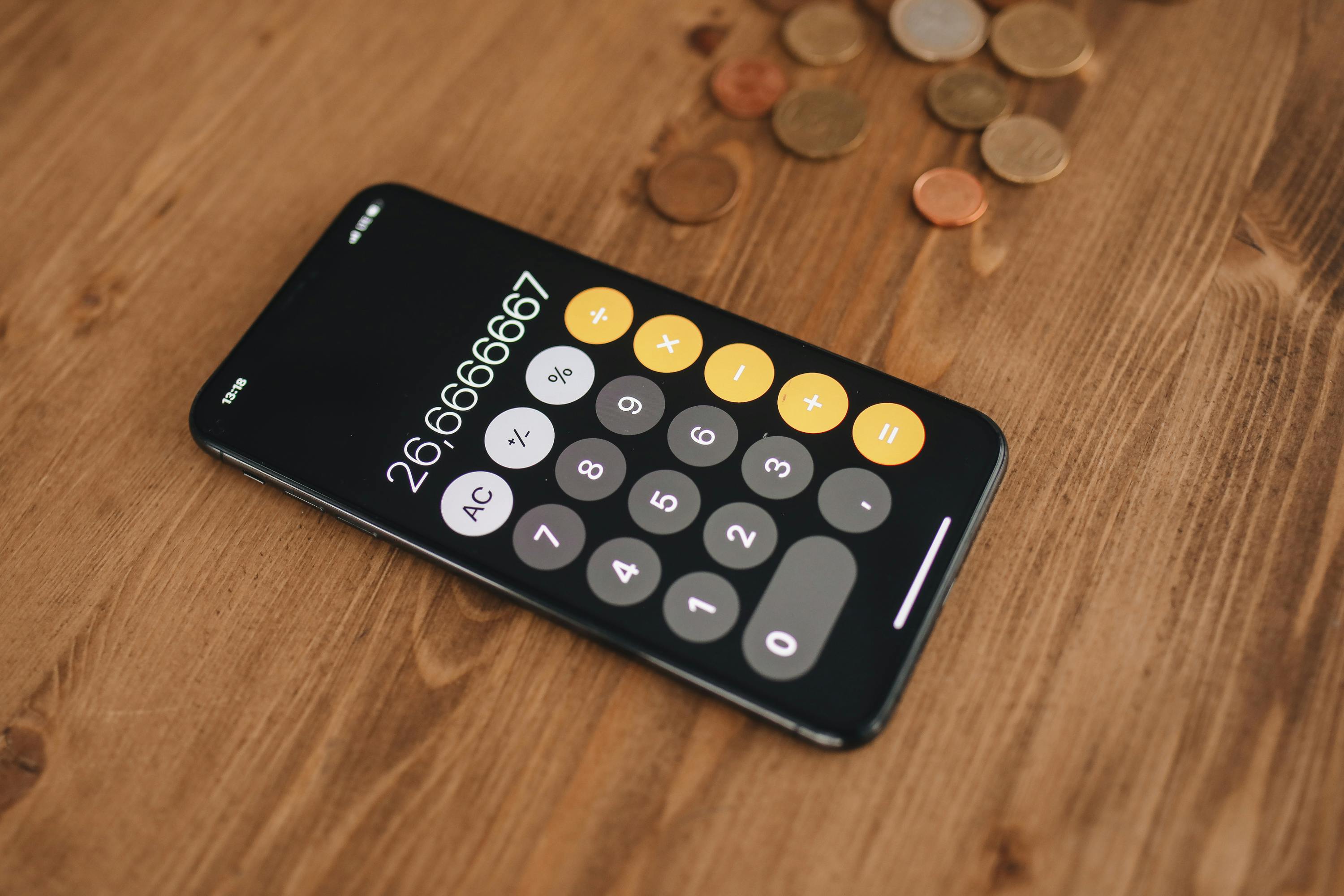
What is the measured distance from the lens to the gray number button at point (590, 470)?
15.9 inches

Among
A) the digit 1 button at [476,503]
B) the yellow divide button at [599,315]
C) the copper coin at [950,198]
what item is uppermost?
the copper coin at [950,198]

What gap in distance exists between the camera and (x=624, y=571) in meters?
0.39

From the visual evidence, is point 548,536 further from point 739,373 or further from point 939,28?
point 939,28

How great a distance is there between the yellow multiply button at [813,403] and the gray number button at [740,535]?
5cm

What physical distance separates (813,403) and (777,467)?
0.04m

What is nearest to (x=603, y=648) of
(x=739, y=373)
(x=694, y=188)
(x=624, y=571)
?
(x=624, y=571)

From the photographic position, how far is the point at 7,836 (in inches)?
14.8

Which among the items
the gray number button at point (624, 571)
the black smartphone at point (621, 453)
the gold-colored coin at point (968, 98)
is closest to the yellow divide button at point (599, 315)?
the black smartphone at point (621, 453)

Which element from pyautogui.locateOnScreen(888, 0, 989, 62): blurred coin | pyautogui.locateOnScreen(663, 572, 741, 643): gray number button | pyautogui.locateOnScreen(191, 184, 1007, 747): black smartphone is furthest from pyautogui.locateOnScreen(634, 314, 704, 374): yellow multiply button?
pyautogui.locateOnScreen(888, 0, 989, 62): blurred coin

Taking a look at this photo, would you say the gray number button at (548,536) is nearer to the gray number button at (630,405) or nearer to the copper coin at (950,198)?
the gray number button at (630,405)

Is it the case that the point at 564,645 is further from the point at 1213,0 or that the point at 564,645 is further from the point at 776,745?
the point at 1213,0

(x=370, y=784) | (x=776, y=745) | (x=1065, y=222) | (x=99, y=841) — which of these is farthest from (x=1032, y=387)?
(x=99, y=841)

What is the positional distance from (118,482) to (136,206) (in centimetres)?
17

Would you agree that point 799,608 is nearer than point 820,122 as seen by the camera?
Yes
